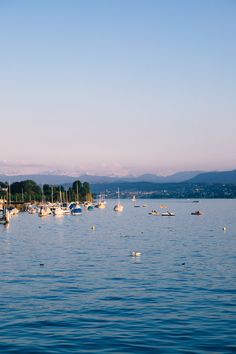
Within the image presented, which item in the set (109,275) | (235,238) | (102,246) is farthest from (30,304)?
(235,238)

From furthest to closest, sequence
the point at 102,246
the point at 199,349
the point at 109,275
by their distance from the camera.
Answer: the point at 102,246, the point at 109,275, the point at 199,349

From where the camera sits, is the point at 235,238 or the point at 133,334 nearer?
the point at 133,334

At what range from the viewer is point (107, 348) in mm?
23219

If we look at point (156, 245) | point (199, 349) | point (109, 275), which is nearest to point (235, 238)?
point (156, 245)

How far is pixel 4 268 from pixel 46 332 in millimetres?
22894

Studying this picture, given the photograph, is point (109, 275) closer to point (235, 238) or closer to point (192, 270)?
point (192, 270)

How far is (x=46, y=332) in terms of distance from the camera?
84.0 ft

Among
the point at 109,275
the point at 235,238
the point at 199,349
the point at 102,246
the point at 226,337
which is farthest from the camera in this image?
the point at 235,238

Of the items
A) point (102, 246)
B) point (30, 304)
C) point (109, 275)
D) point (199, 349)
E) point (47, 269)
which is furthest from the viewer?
point (102, 246)

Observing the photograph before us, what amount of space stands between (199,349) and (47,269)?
25303 mm

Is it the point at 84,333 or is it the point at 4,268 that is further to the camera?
the point at 4,268

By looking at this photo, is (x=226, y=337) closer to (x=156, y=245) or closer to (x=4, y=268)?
(x=4, y=268)

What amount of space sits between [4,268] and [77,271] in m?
7.10

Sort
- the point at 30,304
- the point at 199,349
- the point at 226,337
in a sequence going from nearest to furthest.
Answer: the point at 199,349
the point at 226,337
the point at 30,304
